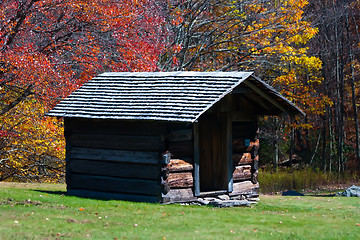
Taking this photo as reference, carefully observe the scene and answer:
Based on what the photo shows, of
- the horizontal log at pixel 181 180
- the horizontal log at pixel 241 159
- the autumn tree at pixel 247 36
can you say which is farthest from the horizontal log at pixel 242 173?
the autumn tree at pixel 247 36

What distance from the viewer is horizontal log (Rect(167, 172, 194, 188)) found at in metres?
14.9

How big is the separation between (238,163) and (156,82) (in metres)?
3.60

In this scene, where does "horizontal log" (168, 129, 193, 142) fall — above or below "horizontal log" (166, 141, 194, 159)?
above

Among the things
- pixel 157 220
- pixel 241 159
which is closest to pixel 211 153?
pixel 241 159

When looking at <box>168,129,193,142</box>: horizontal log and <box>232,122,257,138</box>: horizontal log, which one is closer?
<box>168,129,193,142</box>: horizontal log

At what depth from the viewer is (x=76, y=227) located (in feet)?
35.6

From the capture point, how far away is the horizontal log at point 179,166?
14.9m

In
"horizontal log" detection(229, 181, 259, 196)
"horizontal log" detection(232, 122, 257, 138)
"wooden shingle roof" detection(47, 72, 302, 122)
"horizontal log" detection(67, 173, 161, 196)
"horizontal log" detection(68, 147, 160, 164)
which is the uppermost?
"wooden shingle roof" detection(47, 72, 302, 122)

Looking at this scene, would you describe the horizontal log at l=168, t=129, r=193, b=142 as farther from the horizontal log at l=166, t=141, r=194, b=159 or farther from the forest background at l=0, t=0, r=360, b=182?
the forest background at l=0, t=0, r=360, b=182

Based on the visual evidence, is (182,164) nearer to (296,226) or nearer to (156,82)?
(156,82)

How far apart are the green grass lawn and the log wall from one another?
0.92 meters

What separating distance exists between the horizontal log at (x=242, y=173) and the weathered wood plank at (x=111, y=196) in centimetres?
311

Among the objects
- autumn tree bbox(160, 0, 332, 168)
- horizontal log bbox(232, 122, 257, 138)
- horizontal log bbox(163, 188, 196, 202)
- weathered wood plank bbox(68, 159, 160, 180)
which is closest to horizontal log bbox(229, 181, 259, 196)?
horizontal log bbox(232, 122, 257, 138)

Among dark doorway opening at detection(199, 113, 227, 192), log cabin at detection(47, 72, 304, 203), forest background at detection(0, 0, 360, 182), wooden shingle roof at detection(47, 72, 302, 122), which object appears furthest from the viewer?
forest background at detection(0, 0, 360, 182)
